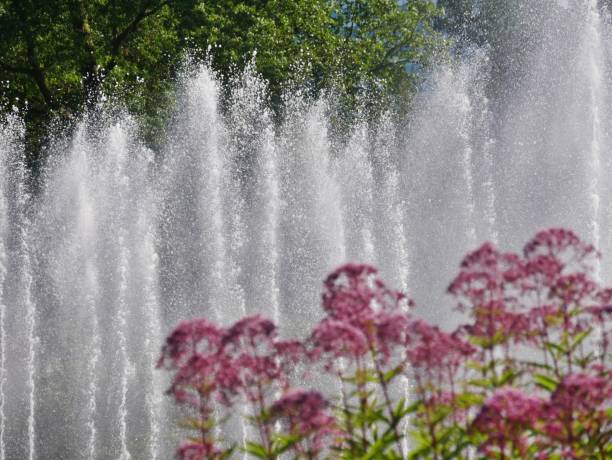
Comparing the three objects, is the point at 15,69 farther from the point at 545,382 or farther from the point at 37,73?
the point at 545,382

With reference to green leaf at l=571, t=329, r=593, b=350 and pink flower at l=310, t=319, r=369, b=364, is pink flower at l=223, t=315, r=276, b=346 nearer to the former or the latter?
pink flower at l=310, t=319, r=369, b=364

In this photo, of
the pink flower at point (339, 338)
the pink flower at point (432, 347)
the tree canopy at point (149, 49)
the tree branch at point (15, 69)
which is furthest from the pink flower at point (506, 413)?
the tree branch at point (15, 69)

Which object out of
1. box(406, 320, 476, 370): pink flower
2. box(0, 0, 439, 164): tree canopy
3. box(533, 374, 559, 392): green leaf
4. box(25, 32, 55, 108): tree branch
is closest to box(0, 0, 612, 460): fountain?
box(0, 0, 439, 164): tree canopy

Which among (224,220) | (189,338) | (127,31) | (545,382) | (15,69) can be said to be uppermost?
(127,31)

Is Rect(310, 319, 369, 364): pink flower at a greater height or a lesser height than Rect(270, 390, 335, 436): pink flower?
greater

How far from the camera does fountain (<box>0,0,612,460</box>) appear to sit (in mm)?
14359

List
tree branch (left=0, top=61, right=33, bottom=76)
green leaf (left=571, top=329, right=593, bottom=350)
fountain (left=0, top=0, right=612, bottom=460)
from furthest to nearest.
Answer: tree branch (left=0, top=61, right=33, bottom=76), fountain (left=0, top=0, right=612, bottom=460), green leaf (left=571, top=329, right=593, bottom=350)

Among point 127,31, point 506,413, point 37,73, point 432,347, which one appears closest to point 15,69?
point 37,73

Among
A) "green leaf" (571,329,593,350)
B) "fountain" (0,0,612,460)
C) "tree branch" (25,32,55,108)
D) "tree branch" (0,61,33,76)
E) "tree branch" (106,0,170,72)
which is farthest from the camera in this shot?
"tree branch" (106,0,170,72)

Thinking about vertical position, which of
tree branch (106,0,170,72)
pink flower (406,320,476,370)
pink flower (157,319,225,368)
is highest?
tree branch (106,0,170,72)

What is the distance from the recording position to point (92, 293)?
17.8 meters

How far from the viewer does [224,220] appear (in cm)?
2092

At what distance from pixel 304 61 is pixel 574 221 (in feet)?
29.0

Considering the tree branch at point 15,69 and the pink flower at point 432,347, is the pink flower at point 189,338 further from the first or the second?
the tree branch at point 15,69
